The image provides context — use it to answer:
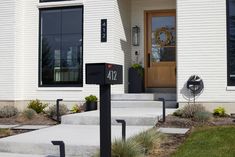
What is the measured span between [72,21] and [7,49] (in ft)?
8.01

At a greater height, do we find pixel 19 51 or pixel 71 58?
pixel 19 51

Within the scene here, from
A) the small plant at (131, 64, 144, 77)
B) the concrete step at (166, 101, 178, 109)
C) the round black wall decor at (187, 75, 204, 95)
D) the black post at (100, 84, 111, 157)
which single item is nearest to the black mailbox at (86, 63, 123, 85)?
the black post at (100, 84, 111, 157)

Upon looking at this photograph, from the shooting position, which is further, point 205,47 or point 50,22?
point 50,22

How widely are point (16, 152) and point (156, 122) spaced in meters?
3.41

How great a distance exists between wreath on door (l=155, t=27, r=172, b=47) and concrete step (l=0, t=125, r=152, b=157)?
6209mm

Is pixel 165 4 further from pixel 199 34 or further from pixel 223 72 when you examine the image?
pixel 223 72

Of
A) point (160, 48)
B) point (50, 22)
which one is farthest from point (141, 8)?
point (50, 22)

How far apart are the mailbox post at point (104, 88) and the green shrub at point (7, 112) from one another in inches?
326

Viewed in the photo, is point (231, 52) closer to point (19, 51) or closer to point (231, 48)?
point (231, 48)

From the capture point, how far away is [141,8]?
1412 cm

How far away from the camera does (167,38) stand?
14.0 m

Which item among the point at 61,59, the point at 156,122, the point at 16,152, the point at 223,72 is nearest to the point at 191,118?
the point at 156,122

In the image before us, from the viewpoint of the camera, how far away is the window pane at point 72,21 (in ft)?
43.2

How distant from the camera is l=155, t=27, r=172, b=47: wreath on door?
14.0 metres
